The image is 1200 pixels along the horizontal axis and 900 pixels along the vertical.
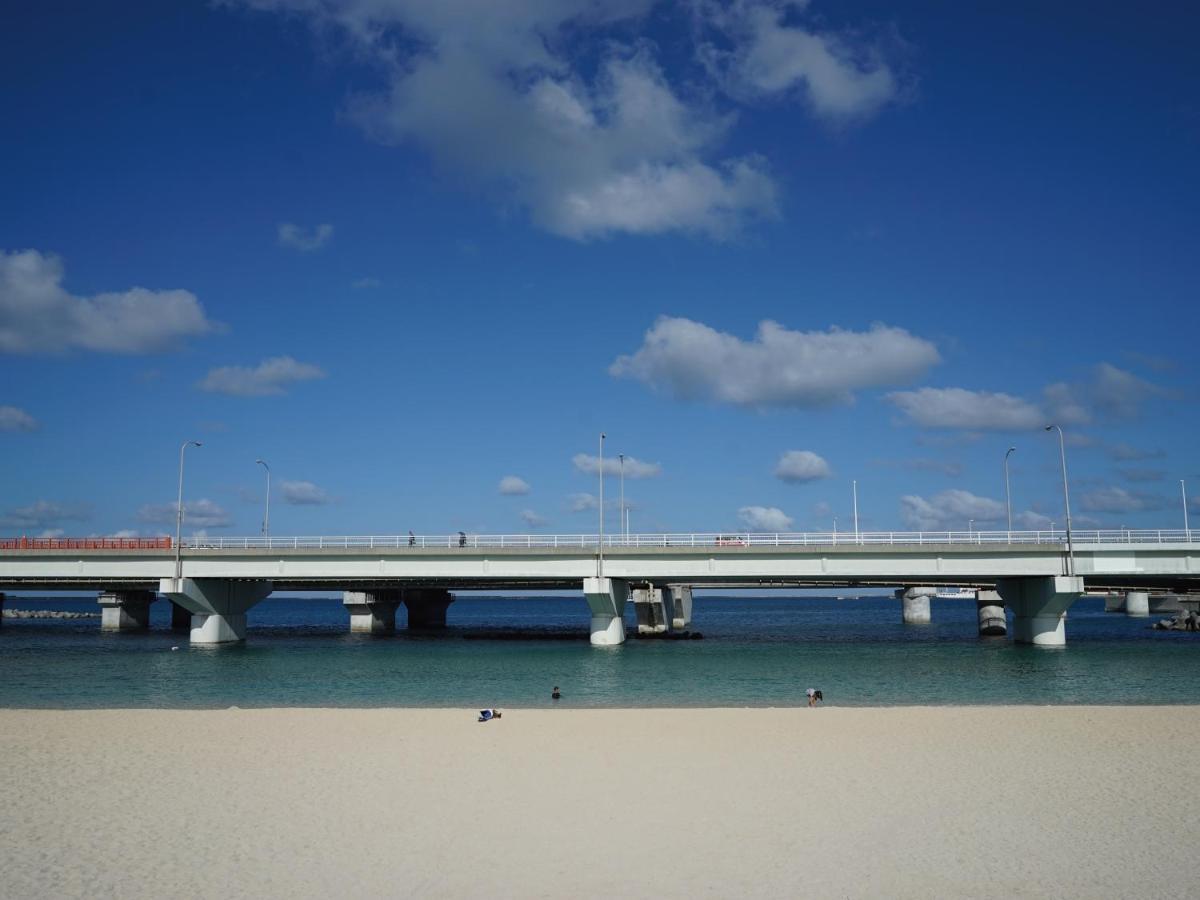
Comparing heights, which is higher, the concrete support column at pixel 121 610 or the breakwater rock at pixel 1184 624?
the concrete support column at pixel 121 610

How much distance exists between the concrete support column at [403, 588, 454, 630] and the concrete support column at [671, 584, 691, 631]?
1130 inches

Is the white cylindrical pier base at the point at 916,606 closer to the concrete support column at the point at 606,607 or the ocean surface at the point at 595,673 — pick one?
the ocean surface at the point at 595,673

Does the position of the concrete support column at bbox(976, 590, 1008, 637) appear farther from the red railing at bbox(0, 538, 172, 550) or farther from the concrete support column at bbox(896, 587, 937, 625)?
the red railing at bbox(0, 538, 172, 550)

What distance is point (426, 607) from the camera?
115 meters

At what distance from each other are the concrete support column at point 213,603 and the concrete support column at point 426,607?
3568 centimetres

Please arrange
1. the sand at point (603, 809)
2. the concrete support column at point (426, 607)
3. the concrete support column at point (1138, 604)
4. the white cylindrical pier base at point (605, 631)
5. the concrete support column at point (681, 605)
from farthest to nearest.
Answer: the concrete support column at point (1138, 604), the concrete support column at point (426, 607), the concrete support column at point (681, 605), the white cylindrical pier base at point (605, 631), the sand at point (603, 809)

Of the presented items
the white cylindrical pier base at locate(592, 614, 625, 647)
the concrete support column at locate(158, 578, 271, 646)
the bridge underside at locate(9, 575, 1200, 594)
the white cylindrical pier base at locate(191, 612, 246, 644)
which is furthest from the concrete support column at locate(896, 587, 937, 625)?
the white cylindrical pier base at locate(191, 612, 246, 644)

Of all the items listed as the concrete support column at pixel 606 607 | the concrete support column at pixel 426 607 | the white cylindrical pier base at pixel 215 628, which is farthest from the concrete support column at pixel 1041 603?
the concrete support column at pixel 426 607

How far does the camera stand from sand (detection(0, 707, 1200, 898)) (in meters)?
12.6

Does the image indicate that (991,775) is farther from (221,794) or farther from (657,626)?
(657,626)

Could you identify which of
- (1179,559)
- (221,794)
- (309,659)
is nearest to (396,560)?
(309,659)

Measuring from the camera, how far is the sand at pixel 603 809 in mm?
12625

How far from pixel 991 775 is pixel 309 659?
49.3m

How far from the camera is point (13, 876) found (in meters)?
12.7
